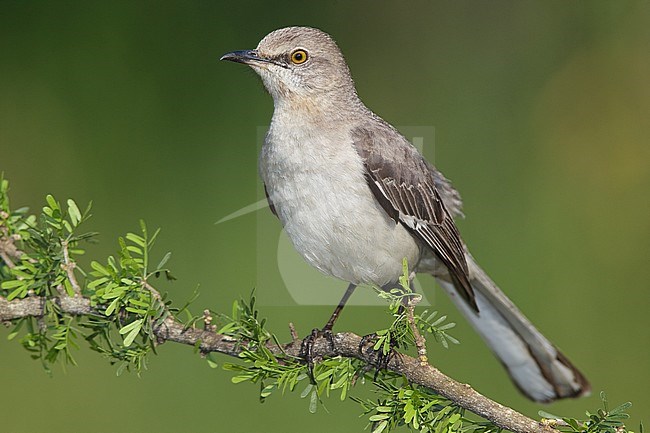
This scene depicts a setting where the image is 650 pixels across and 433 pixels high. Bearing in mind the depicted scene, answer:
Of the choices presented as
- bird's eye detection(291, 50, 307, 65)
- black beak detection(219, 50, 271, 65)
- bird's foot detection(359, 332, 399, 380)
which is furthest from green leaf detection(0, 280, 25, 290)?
bird's eye detection(291, 50, 307, 65)

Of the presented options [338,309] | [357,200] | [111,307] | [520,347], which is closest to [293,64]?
[357,200]

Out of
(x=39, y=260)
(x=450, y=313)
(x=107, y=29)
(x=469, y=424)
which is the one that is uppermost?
(x=107, y=29)

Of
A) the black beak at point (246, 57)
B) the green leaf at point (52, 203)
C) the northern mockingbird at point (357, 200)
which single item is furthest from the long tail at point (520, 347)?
the green leaf at point (52, 203)

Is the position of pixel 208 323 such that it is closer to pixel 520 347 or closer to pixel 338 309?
pixel 338 309

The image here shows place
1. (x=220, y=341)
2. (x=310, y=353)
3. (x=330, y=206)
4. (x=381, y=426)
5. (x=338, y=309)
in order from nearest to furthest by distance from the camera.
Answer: (x=381, y=426) → (x=220, y=341) → (x=310, y=353) → (x=330, y=206) → (x=338, y=309)

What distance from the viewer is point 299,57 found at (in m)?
2.68

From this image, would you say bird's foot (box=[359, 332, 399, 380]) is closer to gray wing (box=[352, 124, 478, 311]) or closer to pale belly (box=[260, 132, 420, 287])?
pale belly (box=[260, 132, 420, 287])

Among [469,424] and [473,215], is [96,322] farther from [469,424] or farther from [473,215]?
[473,215]

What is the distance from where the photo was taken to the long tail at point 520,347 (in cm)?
283

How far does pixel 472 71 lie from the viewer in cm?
375

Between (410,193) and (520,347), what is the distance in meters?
0.70

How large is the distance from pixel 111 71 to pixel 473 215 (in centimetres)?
163

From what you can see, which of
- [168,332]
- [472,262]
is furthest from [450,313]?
[168,332]

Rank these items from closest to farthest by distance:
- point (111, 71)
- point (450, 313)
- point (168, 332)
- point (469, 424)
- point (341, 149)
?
point (469, 424)
point (168, 332)
point (341, 149)
point (450, 313)
point (111, 71)
